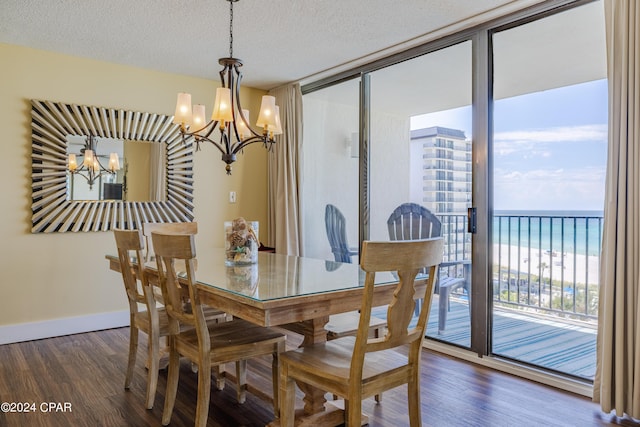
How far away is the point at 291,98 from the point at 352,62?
0.93 meters

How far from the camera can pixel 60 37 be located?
3396 mm

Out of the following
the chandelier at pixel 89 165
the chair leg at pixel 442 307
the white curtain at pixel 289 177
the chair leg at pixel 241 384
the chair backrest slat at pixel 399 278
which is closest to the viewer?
the chair backrest slat at pixel 399 278

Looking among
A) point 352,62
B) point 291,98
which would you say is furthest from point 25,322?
point 352,62

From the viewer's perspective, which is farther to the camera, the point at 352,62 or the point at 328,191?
the point at 328,191

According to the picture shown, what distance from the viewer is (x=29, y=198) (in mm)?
3635

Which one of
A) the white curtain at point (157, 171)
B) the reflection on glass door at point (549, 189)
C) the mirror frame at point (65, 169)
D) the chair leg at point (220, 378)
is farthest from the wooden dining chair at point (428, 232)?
the white curtain at point (157, 171)

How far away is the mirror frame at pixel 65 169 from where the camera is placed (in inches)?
144

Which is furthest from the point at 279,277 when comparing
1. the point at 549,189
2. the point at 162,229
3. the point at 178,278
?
the point at 549,189

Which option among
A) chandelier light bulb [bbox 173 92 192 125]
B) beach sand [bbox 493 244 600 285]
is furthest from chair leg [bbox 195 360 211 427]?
beach sand [bbox 493 244 600 285]

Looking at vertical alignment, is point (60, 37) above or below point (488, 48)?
above

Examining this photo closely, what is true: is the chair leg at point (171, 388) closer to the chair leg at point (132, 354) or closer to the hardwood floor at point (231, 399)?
the hardwood floor at point (231, 399)

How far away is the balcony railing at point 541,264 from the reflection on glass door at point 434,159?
0.16 m

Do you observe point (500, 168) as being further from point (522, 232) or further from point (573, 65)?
point (573, 65)

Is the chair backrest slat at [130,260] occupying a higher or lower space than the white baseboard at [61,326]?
higher
